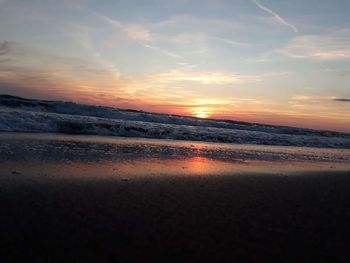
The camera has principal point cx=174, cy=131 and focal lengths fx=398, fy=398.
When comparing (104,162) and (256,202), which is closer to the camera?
(256,202)

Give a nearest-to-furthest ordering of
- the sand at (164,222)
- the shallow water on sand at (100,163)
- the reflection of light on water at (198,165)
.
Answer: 1. the sand at (164,222)
2. the shallow water on sand at (100,163)
3. the reflection of light on water at (198,165)

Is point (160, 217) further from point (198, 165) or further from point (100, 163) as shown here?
point (198, 165)

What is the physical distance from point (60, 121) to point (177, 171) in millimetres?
10950

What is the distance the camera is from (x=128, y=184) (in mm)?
6832

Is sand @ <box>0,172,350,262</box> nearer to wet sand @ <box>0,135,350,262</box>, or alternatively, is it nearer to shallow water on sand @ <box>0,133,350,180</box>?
wet sand @ <box>0,135,350,262</box>

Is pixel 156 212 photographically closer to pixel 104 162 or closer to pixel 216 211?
pixel 216 211

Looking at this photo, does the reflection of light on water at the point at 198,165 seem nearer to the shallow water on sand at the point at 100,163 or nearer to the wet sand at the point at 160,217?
the shallow water on sand at the point at 100,163

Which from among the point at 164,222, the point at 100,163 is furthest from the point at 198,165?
the point at 164,222

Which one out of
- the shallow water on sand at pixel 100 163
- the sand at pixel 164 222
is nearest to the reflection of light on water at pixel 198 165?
the shallow water on sand at pixel 100 163

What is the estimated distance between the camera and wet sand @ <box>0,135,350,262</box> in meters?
3.70

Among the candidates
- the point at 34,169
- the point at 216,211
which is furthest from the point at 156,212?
the point at 34,169

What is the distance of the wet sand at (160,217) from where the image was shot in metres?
3.70

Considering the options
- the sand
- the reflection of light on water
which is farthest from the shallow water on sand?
the sand

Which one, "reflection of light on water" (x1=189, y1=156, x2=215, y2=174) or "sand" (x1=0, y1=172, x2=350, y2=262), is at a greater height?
"reflection of light on water" (x1=189, y1=156, x2=215, y2=174)
